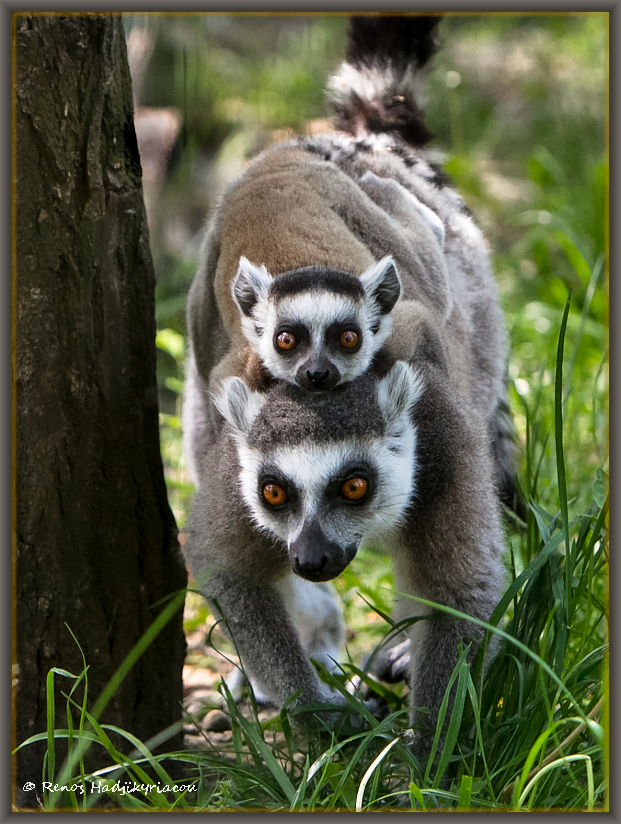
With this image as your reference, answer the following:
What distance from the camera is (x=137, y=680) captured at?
409cm

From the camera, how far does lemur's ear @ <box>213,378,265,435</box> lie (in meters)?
3.63

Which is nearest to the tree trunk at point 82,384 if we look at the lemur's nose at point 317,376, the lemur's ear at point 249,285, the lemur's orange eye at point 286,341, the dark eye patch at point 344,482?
the lemur's ear at point 249,285

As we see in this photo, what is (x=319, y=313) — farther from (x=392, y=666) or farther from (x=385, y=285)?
(x=392, y=666)

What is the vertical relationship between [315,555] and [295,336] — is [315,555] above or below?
below

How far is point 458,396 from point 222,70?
390 inches

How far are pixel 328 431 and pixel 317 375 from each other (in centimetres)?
23

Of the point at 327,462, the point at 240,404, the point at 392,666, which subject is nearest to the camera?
the point at 327,462

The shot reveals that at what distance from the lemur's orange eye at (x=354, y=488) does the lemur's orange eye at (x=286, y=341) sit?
693 millimetres

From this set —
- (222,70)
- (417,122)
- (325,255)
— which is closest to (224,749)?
(325,255)

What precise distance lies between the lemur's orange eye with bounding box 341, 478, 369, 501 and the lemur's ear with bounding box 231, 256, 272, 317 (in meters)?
0.95

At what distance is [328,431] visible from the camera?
11.2 ft

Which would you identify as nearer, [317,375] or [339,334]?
[317,375]

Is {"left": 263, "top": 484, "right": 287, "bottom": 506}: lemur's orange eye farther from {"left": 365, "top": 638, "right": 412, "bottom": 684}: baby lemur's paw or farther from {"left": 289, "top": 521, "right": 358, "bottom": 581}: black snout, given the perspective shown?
{"left": 365, "top": 638, "right": 412, "bottom": 684}: baby lemur's paw

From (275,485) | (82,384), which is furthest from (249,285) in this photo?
(275,485)
